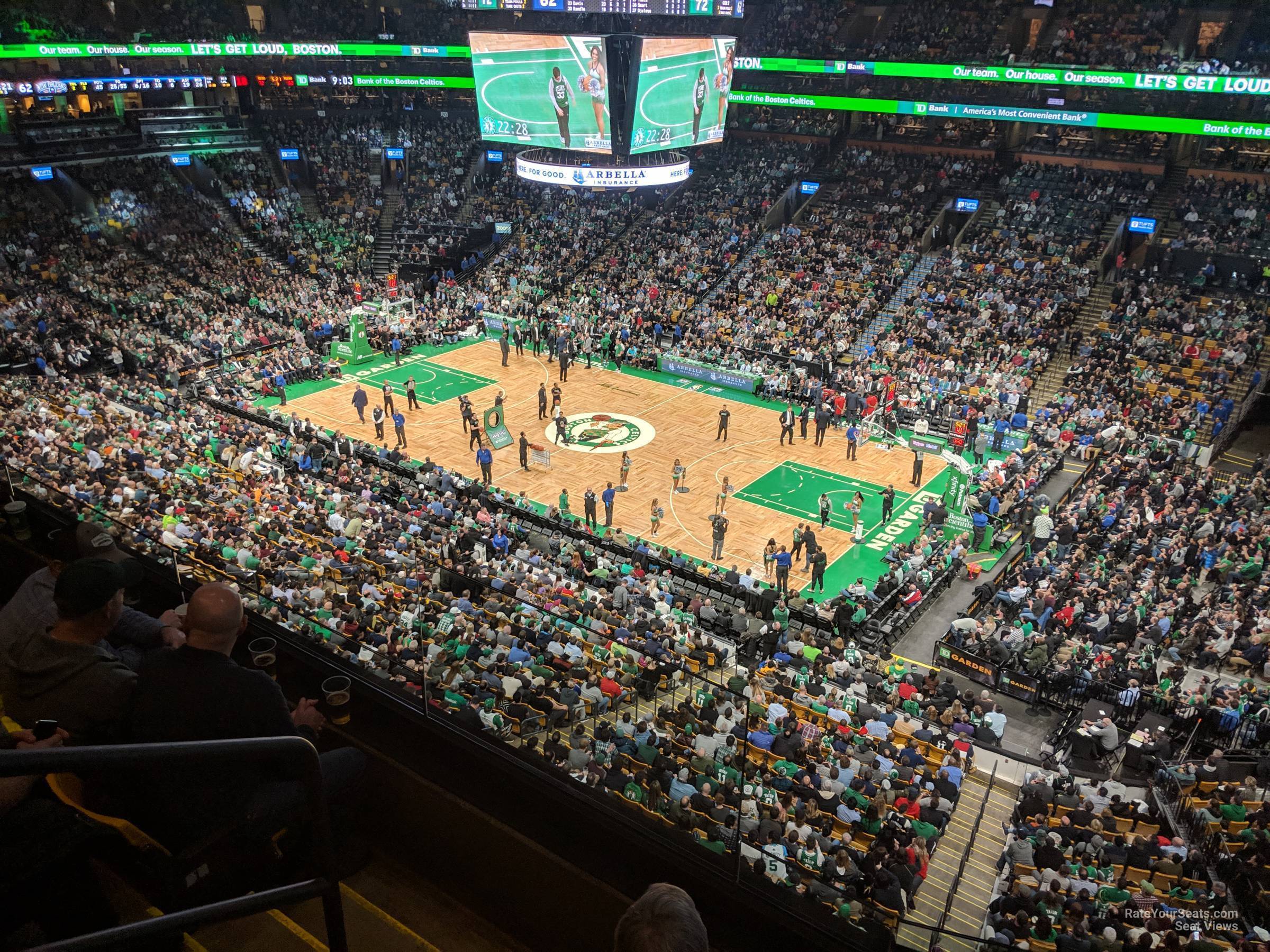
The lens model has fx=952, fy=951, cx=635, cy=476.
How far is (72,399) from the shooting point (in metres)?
24.5

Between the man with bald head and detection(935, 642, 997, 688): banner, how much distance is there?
16.4m

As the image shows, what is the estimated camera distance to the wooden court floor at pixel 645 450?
24703 mm

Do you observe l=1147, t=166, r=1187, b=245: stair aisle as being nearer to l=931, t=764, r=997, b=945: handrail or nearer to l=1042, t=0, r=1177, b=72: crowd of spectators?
l=1042, t=0, r=1177, b=72: crowd of spectators

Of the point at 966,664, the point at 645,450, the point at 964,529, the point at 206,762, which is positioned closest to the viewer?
the point at 206,762

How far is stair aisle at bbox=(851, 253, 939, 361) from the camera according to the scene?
34.8 m

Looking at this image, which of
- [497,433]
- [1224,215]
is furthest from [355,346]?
[1224,215]

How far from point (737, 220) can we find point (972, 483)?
21.3 m

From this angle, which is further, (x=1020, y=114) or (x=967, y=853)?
(x=1020, y=114)

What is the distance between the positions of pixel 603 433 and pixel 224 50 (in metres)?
30.7

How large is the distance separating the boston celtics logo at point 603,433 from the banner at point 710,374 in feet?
15.2

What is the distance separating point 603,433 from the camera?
3023 centimetres

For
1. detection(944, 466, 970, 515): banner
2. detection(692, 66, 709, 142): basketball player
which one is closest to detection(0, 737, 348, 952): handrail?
detection(944, 466, 970, 515): banner

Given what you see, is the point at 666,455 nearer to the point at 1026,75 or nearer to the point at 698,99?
the point at 698,99

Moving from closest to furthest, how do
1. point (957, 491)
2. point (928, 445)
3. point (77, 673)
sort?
point (77, 673) → point (957, 491) → point (928, 445)
